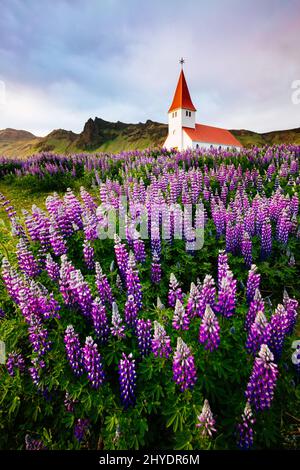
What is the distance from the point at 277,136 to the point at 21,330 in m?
127

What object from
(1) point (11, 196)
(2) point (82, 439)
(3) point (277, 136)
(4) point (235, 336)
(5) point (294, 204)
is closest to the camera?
(2) point (82, 439)

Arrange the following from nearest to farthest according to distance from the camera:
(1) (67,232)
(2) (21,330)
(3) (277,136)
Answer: (2) (21,330) → (1) (67,232) → (3) (277,136)

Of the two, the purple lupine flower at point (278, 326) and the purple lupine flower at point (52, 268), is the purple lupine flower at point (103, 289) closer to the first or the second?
the purple lupine flower at point (52, 268)

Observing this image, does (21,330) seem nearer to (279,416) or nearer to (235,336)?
(235,336)

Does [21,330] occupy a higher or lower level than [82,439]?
higher

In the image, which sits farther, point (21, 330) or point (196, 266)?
point (196, 266)

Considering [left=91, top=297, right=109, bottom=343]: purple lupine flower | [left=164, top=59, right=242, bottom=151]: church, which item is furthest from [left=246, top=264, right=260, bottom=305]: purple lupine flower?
[left=164, top=59, right=242, bottom=151]: church

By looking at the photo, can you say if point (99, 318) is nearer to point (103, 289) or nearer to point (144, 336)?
point (103, 289)

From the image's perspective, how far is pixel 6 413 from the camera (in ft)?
9.48

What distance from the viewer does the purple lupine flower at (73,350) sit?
8.54ft

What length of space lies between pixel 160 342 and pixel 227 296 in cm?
84

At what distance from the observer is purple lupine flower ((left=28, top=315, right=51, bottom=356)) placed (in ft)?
8.94

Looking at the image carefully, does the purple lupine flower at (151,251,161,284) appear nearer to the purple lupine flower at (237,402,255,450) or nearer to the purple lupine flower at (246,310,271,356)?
the purple lupine flower at (246,310,271,356)

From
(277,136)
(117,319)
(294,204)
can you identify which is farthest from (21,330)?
(277,136)
